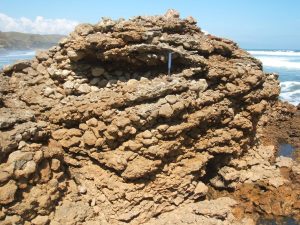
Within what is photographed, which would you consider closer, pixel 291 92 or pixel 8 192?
pixel 8 192

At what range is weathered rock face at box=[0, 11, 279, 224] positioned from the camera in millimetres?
8781

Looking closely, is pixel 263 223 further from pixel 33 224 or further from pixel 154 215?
pixel 33 224

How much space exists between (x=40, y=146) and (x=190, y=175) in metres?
4.14

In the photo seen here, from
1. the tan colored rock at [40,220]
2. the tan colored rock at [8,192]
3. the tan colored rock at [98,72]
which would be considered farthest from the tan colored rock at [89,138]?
the tan colored rock at [8,192]

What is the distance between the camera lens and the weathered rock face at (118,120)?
8781mm

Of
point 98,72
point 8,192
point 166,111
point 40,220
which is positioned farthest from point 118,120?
point 8,192

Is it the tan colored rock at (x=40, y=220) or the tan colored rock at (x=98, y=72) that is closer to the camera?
the tan colored rock at (x=40, y=220)

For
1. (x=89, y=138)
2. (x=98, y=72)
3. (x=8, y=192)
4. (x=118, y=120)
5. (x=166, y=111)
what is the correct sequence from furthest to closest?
(x=98, y=72) < (x=89, y=138) < (x=166, y=111) < (x=118, y=120) < (x=8, y=192)

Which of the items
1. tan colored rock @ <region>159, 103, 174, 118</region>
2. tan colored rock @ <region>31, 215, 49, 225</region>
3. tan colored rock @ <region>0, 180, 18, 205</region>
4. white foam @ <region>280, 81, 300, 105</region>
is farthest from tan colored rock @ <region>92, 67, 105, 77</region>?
white foam @ <region>280, 81, 300, 105</region>

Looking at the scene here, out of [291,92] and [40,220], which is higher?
[40,220]

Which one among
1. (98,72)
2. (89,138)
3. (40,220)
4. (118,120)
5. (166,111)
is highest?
(98,72)

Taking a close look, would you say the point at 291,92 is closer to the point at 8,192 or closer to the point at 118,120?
the point at 118,120

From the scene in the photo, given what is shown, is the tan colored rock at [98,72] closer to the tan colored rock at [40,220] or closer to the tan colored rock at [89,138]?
the tan colored rock at [89,138]

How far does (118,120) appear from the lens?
30.4ft
